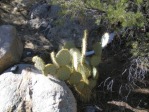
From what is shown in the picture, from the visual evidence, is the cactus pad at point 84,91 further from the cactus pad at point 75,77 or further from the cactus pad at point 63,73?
the cactus pad at point 63,73

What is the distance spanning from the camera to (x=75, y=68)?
4.88 meters

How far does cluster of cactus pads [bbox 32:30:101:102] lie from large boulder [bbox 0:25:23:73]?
57 centimetres

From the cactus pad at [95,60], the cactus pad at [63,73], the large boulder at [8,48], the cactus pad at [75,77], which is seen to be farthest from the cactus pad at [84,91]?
the large boulder at [8,48]

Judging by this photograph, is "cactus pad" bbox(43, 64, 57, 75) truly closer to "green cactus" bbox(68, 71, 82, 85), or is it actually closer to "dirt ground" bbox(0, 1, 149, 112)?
"green cactus" bbox(68, 71, 82, 85)

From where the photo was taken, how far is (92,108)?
4930 mm

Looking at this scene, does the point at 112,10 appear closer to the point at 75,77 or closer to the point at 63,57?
the point at 63,57

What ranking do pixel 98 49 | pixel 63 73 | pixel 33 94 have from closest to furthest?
1. pixel 33 94
2. pixel 63 73
3. pixel 98 49

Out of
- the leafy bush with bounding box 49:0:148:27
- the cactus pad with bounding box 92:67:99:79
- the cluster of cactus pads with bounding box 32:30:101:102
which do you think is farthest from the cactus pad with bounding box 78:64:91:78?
the leafy bush with bounding box 49:0:148:27

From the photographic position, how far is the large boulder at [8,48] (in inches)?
203

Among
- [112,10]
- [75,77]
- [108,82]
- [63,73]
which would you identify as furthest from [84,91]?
[112,10]

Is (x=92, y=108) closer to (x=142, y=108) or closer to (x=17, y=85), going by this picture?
(x=142, y=108)

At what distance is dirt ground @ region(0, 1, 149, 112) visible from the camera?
5.00 meters

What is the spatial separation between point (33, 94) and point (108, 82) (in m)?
1.21

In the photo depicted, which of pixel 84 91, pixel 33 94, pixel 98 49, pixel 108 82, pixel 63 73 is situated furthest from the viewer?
pixel 108 82
